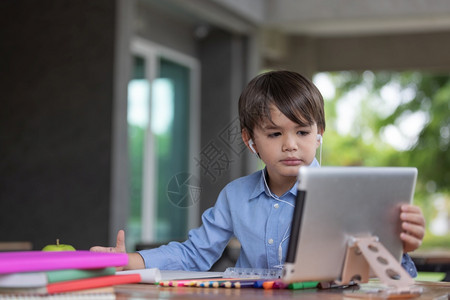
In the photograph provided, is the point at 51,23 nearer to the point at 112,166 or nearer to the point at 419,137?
the point at 112,166

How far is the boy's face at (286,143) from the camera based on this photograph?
1.75m

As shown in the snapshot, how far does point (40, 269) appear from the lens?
1.29 meters

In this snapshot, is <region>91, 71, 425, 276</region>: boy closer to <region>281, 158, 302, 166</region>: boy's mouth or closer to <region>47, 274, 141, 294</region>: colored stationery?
<region>281, 158, 302, 166</region>: boy's mouth

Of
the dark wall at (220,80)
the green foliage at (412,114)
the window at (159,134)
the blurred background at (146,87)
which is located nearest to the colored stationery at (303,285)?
the blurred background at (146,87)

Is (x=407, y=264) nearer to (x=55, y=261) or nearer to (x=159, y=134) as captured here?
(x=55, y=261)

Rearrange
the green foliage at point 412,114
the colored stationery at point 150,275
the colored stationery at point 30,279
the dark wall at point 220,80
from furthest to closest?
the green foliage at point 412,114, the dark wall at point 220,80, the colored stationery at point 150,275, the colored stationery at point 30,279

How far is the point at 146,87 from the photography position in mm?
8109

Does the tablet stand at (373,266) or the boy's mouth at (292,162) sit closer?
the tablet stand at (373,266)

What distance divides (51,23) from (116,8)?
0.61 meters

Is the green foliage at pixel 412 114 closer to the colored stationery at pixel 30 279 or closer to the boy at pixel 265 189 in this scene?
the boy at pixel 265 189

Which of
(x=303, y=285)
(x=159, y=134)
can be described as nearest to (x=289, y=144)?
(x=303, y=285)

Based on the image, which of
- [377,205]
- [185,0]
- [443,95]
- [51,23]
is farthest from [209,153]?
[443,95]

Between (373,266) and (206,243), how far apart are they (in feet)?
2.03

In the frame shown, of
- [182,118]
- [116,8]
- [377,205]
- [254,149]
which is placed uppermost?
[116,8]
